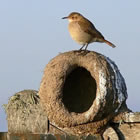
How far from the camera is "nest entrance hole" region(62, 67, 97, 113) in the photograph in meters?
12.2

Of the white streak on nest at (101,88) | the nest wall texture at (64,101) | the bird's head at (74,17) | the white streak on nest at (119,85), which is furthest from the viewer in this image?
the bird's head at (74,17)

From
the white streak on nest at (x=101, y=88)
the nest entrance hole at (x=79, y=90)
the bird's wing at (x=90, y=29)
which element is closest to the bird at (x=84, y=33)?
the bird's wing at (x=90, y=29)

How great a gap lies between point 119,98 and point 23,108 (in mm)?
2184

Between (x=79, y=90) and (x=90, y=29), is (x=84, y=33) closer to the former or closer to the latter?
(x=90, y=29)

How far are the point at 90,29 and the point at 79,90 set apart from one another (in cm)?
146

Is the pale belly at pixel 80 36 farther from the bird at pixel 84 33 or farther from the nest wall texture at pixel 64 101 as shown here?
the nest wall texture at pixel 64 101

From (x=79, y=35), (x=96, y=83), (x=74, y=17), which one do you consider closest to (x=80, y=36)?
(x=79, y=35)

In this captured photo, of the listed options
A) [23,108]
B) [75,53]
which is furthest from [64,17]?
[23,108]

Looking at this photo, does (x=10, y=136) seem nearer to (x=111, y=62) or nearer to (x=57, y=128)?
(x=57, y=128)

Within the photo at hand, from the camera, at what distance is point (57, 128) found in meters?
11.2

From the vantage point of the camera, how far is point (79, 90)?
40.4ft

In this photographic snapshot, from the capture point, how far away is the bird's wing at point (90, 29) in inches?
468

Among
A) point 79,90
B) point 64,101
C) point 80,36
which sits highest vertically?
point 80,36

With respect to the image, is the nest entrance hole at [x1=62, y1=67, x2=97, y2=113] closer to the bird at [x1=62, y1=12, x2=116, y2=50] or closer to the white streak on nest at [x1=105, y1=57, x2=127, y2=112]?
the bird at [x1=62, y1=12, x2=116, y2=50]
